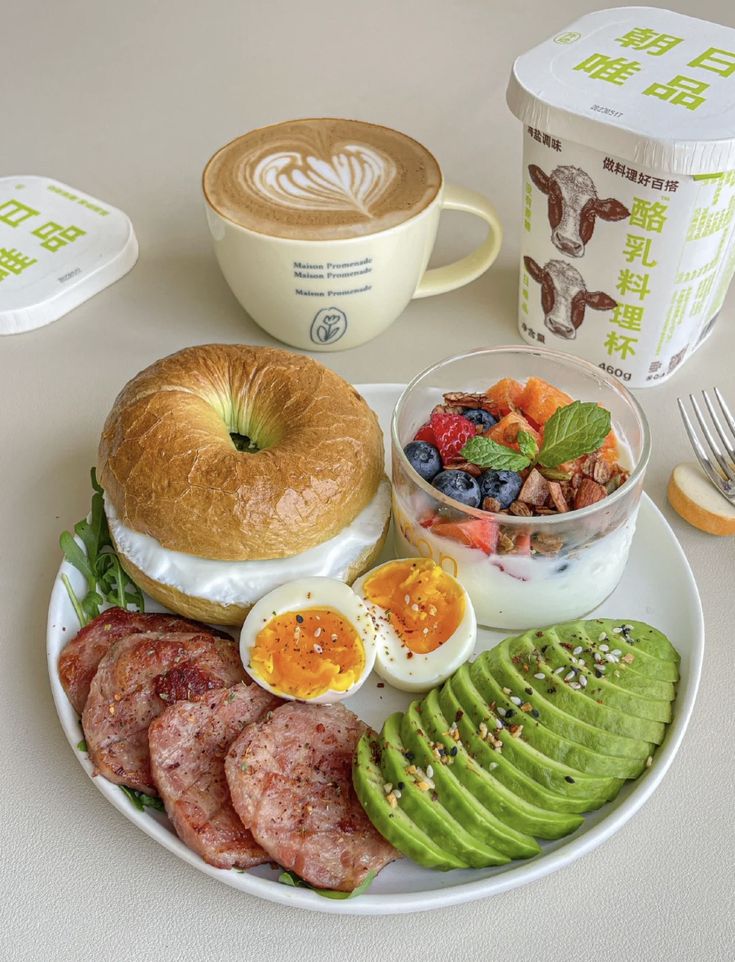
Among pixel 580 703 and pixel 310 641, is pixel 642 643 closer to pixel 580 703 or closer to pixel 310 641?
pixel 580 703

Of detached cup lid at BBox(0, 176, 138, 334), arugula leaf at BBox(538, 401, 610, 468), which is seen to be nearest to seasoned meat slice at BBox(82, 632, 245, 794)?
arugula leaf at BBox(538, 401, 610, 468)

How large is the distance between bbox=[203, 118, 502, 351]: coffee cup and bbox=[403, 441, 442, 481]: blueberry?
2.39ft

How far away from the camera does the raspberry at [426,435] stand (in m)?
2.17

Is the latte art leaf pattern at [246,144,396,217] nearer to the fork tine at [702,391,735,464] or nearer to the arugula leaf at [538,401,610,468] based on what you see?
the arugula leaf at [538,401,610,468]

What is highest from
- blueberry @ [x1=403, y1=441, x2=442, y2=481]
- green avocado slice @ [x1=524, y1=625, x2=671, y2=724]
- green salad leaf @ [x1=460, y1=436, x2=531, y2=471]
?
green salad leaf @ [x1=460, y1=436, x2=531, y2=471]

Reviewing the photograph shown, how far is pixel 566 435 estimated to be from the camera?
2.06 metres

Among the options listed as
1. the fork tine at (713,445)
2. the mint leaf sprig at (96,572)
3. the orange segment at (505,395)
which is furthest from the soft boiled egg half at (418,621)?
the fork tine at (713,445)

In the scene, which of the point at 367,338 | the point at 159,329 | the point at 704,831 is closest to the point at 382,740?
the point at 704,831

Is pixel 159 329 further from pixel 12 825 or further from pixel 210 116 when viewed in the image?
pixel 12 825

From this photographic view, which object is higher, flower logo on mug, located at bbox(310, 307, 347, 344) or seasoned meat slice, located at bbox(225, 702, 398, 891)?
flower logo on mug, located at bbox(310, 307, 347, 344)

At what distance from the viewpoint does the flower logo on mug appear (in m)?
2.78

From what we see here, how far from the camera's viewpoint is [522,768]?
1.75 meters

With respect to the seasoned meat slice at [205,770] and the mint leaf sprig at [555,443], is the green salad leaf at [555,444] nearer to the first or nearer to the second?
the mint leaf sprig at [555,443]

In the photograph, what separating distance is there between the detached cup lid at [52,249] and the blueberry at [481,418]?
5.05 ft
